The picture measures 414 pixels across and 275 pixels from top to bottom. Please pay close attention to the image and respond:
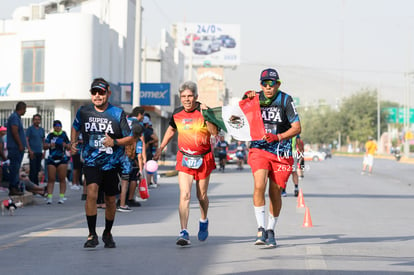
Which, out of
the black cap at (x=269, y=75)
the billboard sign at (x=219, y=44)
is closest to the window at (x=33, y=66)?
the black cap at (x=269, y=75)

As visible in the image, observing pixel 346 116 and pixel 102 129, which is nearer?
pixel 102 129

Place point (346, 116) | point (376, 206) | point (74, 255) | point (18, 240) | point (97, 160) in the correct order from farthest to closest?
point (346, 116) < point (376, 206) < point (18, 240) < point (97, 160) < point (74, 255)

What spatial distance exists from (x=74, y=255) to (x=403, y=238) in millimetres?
4379

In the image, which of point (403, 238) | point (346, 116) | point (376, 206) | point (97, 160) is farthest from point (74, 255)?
point (346, 116)

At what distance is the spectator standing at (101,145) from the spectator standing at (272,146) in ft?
4.94

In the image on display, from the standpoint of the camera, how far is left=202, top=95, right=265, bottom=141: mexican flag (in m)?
9.43

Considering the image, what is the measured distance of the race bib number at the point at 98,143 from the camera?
930 cm

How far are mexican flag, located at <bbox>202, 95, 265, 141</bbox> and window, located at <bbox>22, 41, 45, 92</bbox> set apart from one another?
36.6 meters

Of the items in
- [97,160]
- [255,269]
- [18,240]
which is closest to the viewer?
[255,269]

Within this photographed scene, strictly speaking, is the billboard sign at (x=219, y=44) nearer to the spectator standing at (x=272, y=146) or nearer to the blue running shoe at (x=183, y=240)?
the spectator standing at (x=272, y=146)

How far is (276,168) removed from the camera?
948cm

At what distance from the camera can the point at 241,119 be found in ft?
31.4

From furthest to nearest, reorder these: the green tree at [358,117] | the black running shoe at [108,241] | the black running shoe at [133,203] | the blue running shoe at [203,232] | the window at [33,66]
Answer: the green tree at [358,117], the window at [33,66], the black running shoe at [133,203], the blue running shoe at [203,232], the black running shoe at [108,241]

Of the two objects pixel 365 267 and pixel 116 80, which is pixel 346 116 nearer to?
pixel 116 80
